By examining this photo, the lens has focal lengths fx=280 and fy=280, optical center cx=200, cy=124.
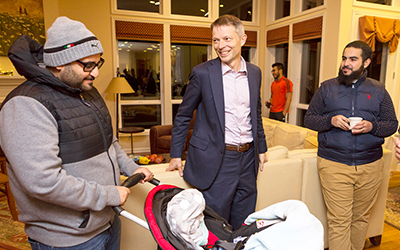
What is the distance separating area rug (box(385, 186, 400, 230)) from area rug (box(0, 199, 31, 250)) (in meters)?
3.56

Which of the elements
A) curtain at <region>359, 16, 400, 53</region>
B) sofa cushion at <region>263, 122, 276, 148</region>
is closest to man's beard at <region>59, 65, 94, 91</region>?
sofa cushion at <region>263, 122, 276, 148</region>

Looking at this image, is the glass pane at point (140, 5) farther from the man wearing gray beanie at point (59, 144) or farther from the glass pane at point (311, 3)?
the man wearing gray beanie at point (59, 144)

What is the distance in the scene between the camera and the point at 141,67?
6105mm

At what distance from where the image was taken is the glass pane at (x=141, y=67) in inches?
235

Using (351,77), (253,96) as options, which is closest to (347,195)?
(351,77)

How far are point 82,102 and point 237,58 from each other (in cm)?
96

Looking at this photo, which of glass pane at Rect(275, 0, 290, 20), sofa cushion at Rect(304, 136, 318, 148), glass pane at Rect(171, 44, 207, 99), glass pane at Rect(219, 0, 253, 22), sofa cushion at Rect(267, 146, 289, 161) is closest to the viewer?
sofa cushion at Rect(267, 146, 289, 161)

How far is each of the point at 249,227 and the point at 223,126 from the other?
58 centimetres

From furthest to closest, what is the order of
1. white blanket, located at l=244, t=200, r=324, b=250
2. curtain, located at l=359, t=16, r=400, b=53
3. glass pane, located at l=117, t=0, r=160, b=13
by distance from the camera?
glass pane, located at l=117, t=0, r=160, b=13 < curtain, located at l=359, t=16, r=400, b=53 < white blanket, located at l=244, t=200, r=324, b=250

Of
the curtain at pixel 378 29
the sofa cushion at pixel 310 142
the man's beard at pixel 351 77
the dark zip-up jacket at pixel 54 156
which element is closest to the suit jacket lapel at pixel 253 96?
the man's beard at pixel 351 77

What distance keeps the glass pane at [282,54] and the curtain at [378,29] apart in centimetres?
182

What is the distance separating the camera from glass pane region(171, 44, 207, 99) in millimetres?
6254

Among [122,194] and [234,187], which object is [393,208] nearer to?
[234,187]

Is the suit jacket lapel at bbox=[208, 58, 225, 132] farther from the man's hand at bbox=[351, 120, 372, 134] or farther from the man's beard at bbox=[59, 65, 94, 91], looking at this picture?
the man's hand at bbox=[351, 120, 372, 134]
